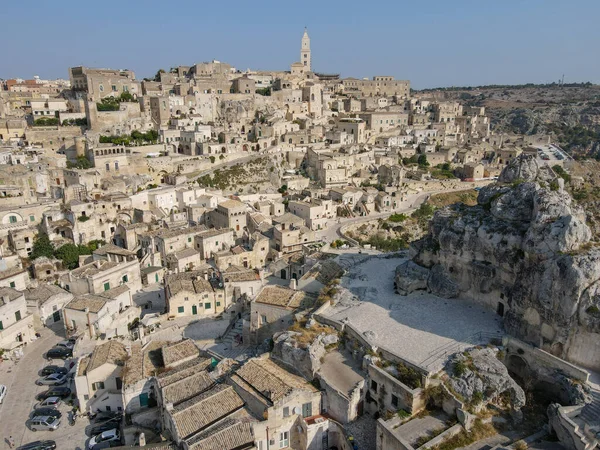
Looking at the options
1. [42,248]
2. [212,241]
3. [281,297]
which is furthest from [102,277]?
[281,297]

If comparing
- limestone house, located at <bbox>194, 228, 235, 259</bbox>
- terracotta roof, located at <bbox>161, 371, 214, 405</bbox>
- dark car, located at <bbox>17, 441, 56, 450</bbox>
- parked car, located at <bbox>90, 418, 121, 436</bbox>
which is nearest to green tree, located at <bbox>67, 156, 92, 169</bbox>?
limestone house, located at <bbox>194, 228, 235, 259</bbox>

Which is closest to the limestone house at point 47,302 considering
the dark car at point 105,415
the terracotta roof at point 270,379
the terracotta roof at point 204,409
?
the dark car at point 105,415

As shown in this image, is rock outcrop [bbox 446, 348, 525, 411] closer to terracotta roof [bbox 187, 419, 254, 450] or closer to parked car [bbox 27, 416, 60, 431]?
terracotta roof [bbox 187, 419, 254, 450]

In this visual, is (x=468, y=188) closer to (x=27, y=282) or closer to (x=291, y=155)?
(x=291, y=155)

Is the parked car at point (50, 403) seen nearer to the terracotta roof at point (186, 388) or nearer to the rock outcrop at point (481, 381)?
the terracotta roof at point (186, 388)

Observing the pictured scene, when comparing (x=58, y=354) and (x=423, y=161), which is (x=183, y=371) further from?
(x=423, y=161)

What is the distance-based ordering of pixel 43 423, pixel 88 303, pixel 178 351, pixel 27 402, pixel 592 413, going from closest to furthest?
1. pixel 592 413
2. pixel 43 423
3. pixel 27 402
4. pixel 178 351
5. pixel 88 303
